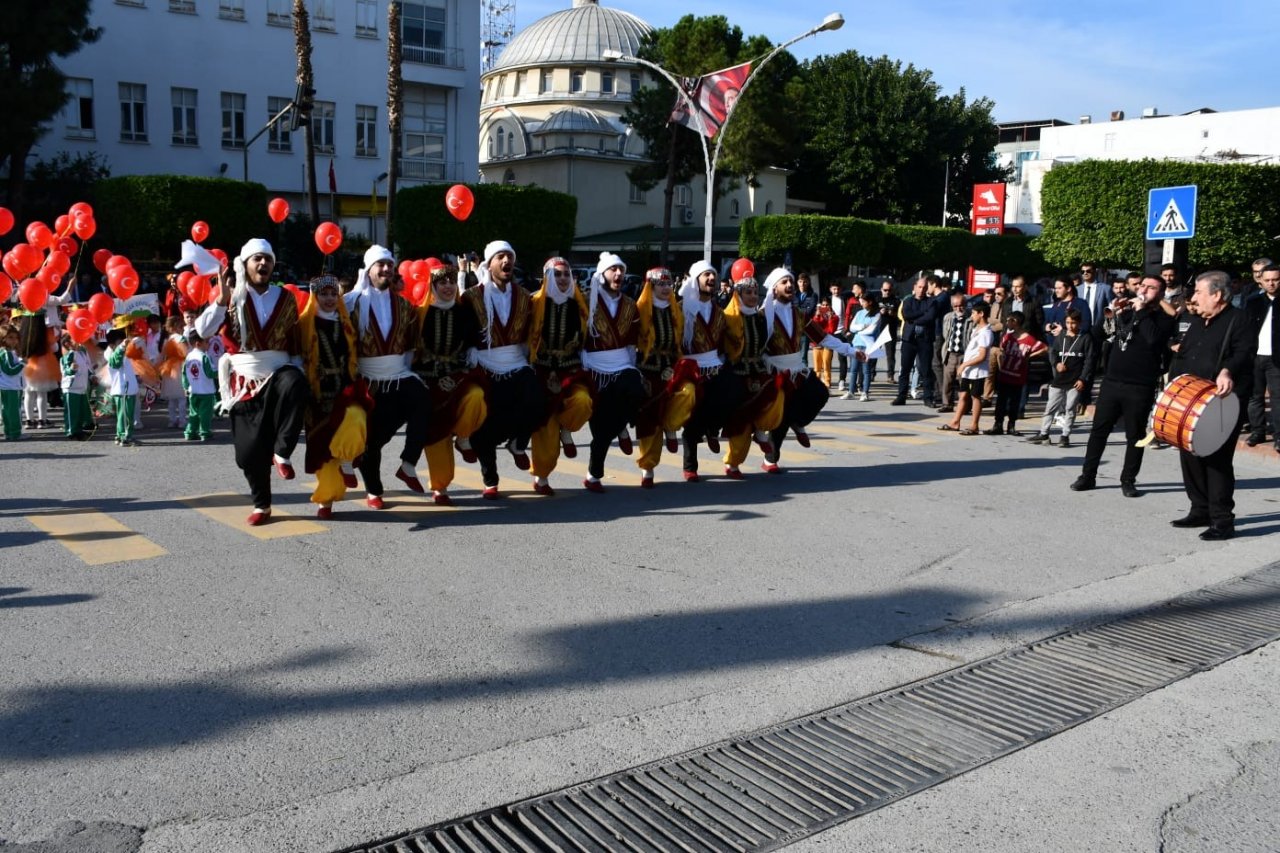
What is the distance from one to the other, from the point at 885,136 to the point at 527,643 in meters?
58.9

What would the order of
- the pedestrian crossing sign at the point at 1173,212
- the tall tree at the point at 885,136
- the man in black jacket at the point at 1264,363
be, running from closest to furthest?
the man in black jacket at the point at 1264,363, the pedestrian crossing sign at the point at 1173,212, the tall tree at the point at 885,136

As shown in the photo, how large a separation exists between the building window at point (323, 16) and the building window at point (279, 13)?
89 centimetres

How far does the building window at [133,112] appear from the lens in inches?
1549

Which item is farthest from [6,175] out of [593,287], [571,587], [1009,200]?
[1009,200]

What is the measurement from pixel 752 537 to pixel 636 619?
7.11ft

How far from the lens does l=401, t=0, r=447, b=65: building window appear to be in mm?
45906

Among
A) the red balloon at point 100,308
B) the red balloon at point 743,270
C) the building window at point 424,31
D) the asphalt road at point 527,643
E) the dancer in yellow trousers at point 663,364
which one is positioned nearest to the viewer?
the asphalt road at point 527,643

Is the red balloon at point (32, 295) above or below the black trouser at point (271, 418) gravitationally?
above

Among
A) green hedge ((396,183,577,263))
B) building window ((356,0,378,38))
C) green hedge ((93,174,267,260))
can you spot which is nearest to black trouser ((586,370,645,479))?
green hedge ((93,174,267,260))

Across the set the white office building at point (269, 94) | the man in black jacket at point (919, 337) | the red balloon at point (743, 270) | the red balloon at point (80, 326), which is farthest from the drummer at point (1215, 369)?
the white office building at point (269, 94)

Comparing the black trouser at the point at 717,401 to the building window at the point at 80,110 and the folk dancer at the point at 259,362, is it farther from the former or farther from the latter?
the building window at the point at 80,110

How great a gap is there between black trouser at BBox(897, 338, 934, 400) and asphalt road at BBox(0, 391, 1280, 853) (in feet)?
23.3

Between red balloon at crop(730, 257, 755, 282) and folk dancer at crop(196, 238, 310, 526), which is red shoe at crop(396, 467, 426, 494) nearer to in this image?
folk dancer at crop(196, 238, 310, 526)

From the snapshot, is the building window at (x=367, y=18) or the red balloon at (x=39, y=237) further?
the building window at (x=367, y=18)
